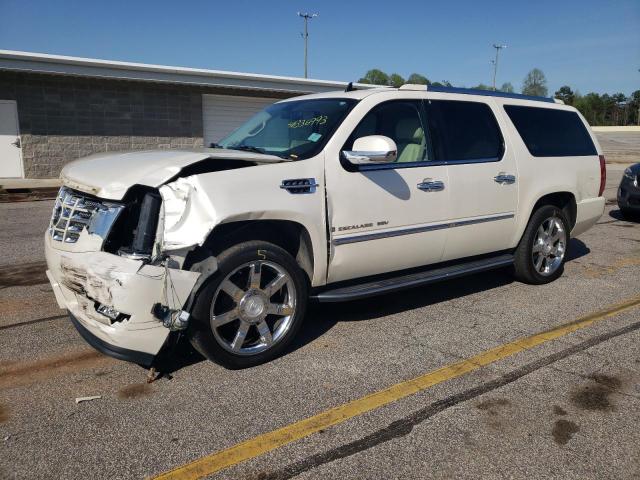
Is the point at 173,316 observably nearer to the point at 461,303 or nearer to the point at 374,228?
the point at 374,228

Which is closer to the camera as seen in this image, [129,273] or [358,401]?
[129,273]

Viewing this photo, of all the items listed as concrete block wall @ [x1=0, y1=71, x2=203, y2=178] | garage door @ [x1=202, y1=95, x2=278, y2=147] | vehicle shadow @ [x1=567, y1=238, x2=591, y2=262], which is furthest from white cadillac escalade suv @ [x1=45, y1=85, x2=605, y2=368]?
garage door @ [x1=202, y1=95, x2=278, y2=147]

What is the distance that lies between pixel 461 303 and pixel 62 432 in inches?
139

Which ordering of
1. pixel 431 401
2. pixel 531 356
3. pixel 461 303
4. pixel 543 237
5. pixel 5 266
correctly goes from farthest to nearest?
1. pixel 5 266
2. pixel 543 237
3. pixel 461 303
4. pixel 531 356
5. pixel 431 401

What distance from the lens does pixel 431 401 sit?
3281 millimetres

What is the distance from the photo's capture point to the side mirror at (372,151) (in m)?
3.85

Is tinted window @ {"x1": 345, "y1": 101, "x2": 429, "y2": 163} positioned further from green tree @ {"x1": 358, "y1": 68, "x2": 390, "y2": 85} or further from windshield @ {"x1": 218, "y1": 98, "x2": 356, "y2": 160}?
green tree @ {"x1": 358, "y1": 68, "x2": 390, "y2": 85}

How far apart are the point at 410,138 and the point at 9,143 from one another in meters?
14.8

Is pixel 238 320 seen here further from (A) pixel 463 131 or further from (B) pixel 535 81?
(B) pixel 535 81

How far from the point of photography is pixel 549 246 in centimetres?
574

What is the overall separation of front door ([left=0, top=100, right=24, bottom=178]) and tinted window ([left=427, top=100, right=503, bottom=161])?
14.7 meters

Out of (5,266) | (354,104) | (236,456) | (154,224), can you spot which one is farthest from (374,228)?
(5,266)

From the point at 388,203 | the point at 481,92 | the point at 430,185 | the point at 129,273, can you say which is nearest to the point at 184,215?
the point at 129,273

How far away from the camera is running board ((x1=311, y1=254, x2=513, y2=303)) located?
403cm
